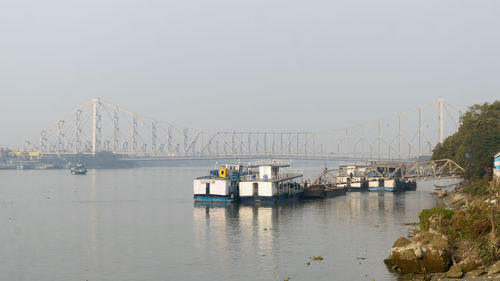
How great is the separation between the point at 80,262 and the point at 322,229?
19280 millimetres

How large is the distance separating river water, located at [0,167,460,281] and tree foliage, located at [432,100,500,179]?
20.5ft

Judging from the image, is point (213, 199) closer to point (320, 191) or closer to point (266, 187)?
point (266, 187)

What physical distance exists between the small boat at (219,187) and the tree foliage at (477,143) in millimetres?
26103

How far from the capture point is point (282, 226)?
47.5 metres

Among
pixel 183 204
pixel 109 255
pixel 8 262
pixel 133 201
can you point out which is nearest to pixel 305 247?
pixel 109 255

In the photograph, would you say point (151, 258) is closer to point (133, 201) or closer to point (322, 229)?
point (322, 229)

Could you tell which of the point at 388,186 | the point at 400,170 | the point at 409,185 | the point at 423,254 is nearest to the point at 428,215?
the point at 423,254

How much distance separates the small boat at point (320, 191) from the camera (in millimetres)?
73438

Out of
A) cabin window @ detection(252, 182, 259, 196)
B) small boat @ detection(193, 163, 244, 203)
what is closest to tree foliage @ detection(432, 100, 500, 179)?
cabin window @ detection(252, 182, 259, 196)

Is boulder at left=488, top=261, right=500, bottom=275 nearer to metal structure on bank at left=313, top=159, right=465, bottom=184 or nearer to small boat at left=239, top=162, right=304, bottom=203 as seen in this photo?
small boat at left=239, top=162, right=304, bottom=203

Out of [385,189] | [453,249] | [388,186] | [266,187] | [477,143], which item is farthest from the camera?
[385,189]

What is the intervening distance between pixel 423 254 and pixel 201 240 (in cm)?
1699

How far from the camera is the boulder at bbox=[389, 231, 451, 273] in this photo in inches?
1136

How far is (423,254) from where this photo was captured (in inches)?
1161
